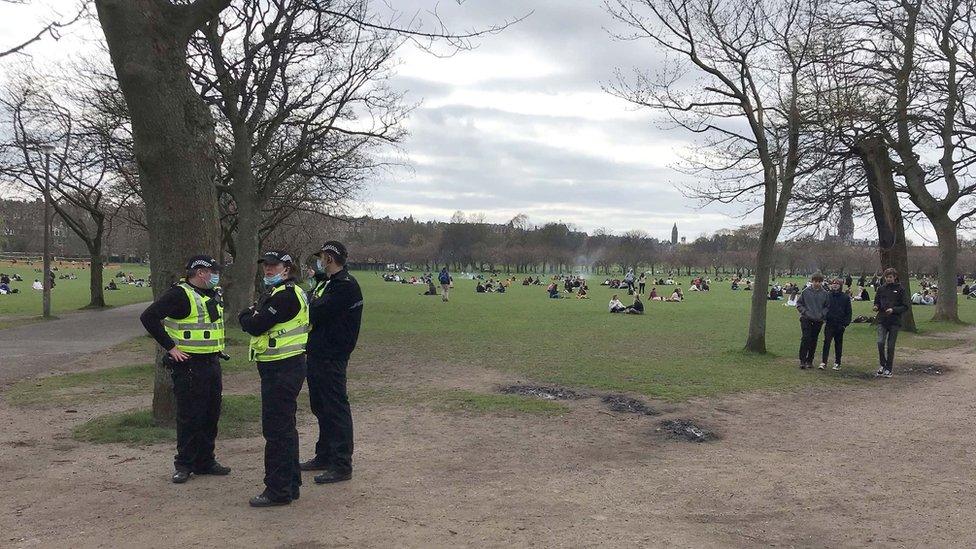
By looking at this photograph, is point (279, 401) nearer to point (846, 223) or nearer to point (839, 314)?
point (839, 314)

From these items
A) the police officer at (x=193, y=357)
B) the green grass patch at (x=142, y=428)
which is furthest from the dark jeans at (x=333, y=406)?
the green grass patch at (x=142, y=428)

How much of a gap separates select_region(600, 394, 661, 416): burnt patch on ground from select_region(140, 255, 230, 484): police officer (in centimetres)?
503

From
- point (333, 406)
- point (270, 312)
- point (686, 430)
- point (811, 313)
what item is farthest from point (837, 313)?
point (270, 312)

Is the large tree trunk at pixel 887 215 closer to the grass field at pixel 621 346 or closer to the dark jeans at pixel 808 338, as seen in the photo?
the grass field at pixel 621 346

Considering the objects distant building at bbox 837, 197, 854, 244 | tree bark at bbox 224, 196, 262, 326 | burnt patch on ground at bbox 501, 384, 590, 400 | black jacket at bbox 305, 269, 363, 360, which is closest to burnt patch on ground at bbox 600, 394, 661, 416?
burnt patch on ground at bbox 501, 384, 590, 400

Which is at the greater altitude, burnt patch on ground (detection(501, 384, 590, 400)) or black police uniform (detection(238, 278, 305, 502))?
black police uniform (detection(238, 278, 305, 502))

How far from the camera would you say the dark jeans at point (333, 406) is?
5.75 m

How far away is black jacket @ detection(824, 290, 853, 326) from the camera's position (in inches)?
488

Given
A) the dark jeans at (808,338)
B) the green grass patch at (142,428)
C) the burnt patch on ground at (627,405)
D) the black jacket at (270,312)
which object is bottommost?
the burnt patch on ground at (627,405)

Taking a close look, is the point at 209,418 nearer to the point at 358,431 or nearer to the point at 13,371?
the point at 358,431

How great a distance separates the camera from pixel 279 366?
5.26 meters

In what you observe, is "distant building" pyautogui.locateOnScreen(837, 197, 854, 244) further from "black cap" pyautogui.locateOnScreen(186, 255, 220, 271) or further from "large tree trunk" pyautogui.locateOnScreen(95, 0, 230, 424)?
"black cap" pyautogui.locateOnScreen(186, 255, 220, 271)

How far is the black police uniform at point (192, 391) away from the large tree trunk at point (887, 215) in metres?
18.4

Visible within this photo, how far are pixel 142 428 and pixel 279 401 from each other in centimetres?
286
